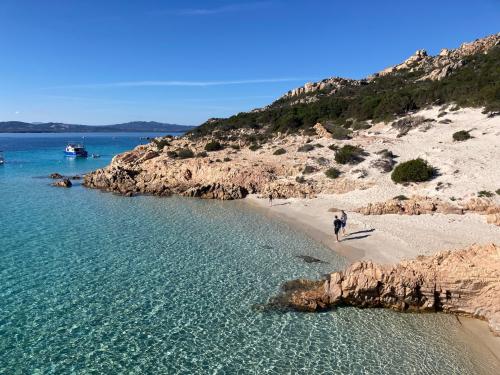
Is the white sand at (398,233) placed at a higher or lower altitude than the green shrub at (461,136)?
lower

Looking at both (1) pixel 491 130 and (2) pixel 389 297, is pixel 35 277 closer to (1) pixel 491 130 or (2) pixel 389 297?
(2) pixel 389 297

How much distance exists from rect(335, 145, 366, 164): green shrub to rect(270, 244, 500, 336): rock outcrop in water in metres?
23.5

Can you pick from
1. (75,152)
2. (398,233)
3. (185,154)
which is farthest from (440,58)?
(75,152)

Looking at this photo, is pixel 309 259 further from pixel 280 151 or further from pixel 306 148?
pixel 280 151

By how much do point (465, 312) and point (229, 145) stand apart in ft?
134

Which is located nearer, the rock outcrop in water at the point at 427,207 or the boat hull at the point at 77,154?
the rock outcrop in water at the point at 427,207

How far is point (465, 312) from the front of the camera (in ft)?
46.8

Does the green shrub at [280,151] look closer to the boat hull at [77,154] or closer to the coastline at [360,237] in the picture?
the coastline at [360,237]

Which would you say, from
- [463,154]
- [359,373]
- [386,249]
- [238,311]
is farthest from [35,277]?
[463,154]

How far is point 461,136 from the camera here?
38562 mm

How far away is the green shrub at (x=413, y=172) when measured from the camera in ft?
103

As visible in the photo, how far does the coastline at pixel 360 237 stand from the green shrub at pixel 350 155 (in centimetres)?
690

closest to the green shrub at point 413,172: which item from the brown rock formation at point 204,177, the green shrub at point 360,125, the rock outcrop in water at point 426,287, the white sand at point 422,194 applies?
the white sand at point 422,194

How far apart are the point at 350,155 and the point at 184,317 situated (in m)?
27.9
